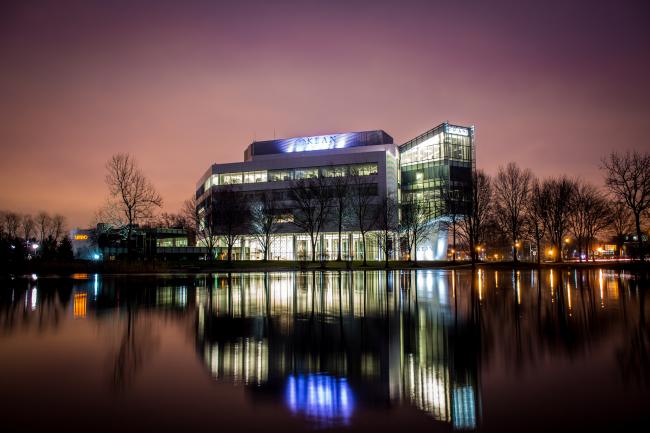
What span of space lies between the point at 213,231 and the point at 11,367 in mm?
64533

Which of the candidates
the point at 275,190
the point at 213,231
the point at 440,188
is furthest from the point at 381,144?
the point at 213,231

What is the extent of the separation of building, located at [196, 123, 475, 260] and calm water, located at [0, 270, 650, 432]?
72506 millimetres

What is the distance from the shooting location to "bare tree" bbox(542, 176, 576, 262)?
72.3 m

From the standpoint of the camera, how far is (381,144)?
99.0 meters

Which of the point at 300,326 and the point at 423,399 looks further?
the point at 300,326

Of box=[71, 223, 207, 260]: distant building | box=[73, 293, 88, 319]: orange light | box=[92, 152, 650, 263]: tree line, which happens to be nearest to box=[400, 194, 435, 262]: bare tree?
box=[92, 152, 650, 263]: tree line

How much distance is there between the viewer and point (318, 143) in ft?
341

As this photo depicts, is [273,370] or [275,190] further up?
[275,190]

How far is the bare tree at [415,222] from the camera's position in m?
78.2

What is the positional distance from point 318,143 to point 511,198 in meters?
43.7

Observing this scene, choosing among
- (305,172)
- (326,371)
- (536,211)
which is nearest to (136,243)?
(305,172)

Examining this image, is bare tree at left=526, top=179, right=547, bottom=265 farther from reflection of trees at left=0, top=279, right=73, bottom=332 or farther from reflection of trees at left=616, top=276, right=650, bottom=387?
reflection of trees at left=0, top=279, right=73, bottom=332

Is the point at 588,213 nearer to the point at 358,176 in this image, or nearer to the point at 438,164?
the point at 438,164

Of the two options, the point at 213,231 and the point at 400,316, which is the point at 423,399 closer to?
the point at 400,316
